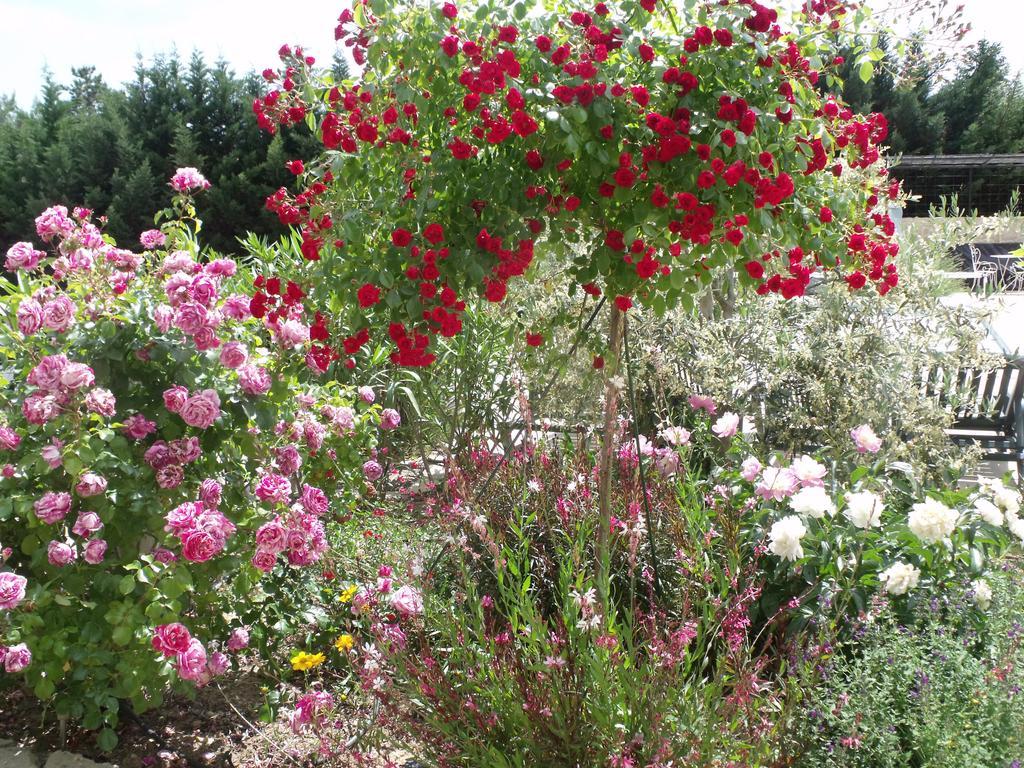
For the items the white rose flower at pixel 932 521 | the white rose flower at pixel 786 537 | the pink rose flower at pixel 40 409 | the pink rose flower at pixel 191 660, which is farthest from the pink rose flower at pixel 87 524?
the white rose flower at pixel 932 521

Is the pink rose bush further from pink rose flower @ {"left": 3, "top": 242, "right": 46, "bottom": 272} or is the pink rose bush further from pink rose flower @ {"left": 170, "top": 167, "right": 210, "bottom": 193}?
pink rose flower @ {"left": 170, "top": 167, "right": 210, "bottom": 193}

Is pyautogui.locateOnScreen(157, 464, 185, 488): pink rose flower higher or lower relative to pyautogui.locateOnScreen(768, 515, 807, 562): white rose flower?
higher

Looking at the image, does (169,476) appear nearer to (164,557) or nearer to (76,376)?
(164,557)

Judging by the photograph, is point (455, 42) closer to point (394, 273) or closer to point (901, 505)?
point (394, 273)

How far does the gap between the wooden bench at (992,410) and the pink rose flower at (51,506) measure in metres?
3.26

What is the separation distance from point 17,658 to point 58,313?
787mm

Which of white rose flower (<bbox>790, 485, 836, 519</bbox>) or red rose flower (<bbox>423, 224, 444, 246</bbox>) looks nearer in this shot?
red rose flower (<bbox>423, 224, 444, 246</bbox>)

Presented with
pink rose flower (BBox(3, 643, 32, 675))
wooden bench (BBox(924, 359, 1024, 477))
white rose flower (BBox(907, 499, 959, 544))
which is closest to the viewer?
pink rose flower (BBox(3, 643, 32, 675))

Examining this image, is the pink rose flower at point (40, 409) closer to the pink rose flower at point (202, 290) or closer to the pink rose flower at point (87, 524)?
the pink rose flower at point (87, 524)

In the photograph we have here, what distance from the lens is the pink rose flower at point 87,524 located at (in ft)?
6.46

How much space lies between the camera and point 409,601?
1.94 meters

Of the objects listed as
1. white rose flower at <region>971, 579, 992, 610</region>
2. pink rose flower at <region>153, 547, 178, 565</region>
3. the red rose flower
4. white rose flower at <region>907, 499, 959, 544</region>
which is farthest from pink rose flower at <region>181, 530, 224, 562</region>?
white rose flower at <region>971, 579, 992, 610</region>

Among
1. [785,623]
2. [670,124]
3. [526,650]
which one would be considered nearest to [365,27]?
[670,124]

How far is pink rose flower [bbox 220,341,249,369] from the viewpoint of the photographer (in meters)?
2.11
